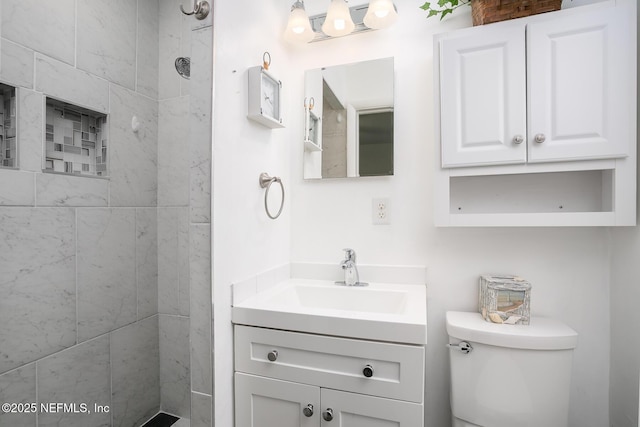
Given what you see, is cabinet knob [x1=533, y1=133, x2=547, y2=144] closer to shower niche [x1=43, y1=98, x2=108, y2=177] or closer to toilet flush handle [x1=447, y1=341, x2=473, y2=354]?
toilet flush handle [x1=447, y1=341, x2=473, y2=354]

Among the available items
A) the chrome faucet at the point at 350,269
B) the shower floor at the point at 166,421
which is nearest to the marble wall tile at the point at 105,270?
the shower floor at the point at 166,421

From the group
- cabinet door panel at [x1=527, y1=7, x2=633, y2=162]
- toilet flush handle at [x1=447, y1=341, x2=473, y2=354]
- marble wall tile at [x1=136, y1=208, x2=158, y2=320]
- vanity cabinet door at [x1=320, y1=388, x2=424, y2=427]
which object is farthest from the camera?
marble wall tile at [x1=136, y1=208, x2=158, y2=320]

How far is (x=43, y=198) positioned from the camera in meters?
1.11

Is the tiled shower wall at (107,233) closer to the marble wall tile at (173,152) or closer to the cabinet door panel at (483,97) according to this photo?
the marble wall tile at (173,152)

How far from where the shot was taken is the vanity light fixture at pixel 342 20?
4.32 ft

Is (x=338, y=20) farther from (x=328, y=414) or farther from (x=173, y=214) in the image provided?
(x=328, y=414)

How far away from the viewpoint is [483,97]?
3.58 feet

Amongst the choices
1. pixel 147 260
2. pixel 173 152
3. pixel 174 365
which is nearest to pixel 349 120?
pixel 173 152

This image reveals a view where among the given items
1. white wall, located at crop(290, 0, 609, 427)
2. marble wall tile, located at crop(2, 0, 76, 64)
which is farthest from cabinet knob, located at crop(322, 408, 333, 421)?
marble wall tile, located at crop(2, 0, 76, 64)

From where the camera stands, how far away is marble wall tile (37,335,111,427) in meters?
1.12

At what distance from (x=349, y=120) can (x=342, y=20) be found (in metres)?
0.45

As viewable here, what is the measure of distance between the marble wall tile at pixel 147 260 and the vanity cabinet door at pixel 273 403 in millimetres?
832

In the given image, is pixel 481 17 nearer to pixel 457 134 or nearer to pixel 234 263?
pixel 457 134

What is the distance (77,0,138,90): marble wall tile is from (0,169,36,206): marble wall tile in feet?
1.75
